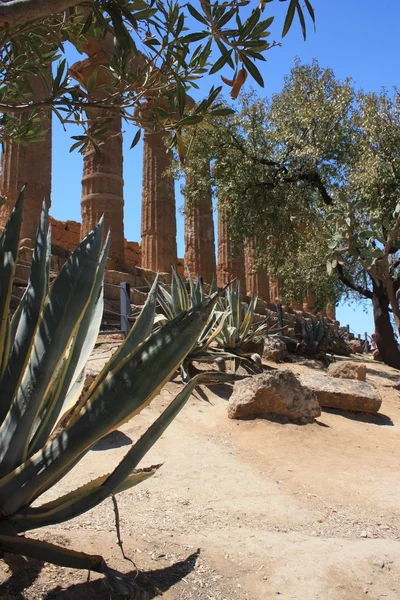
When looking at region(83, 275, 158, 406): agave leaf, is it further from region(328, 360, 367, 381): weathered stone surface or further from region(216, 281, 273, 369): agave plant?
region(328, 360, 367, 381): weathered stone surface

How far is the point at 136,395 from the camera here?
148 centimetres

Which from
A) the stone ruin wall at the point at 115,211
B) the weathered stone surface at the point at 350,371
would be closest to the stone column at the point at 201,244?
the stone ruin wall at the point at 115,211

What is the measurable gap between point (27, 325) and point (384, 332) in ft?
35.1

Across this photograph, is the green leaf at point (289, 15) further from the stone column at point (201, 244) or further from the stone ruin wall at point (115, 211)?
the stone column at point (201, 244)

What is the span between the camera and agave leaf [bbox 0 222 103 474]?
1510 millimetres

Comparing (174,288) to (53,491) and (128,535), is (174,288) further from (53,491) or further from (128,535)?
(128,535)

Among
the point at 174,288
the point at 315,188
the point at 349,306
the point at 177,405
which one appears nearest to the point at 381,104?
the point at 315,188

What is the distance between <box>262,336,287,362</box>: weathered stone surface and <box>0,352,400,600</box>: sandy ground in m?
3.38

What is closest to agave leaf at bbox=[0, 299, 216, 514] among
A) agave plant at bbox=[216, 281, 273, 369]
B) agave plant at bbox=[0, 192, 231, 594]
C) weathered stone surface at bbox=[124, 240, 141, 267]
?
agave plant at bbox=[0, 192, 231, 594]

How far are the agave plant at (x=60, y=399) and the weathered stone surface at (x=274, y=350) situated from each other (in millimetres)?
→ 7421

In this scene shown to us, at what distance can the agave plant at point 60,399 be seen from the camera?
1.44m

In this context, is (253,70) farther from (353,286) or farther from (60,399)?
(353,286)

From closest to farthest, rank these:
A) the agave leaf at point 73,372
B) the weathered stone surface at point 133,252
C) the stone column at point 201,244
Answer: the agave leaf at point 73,372
the stone column at point 201,244
the weathered stone surface at point 133,252

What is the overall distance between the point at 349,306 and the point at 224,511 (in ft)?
42.7
